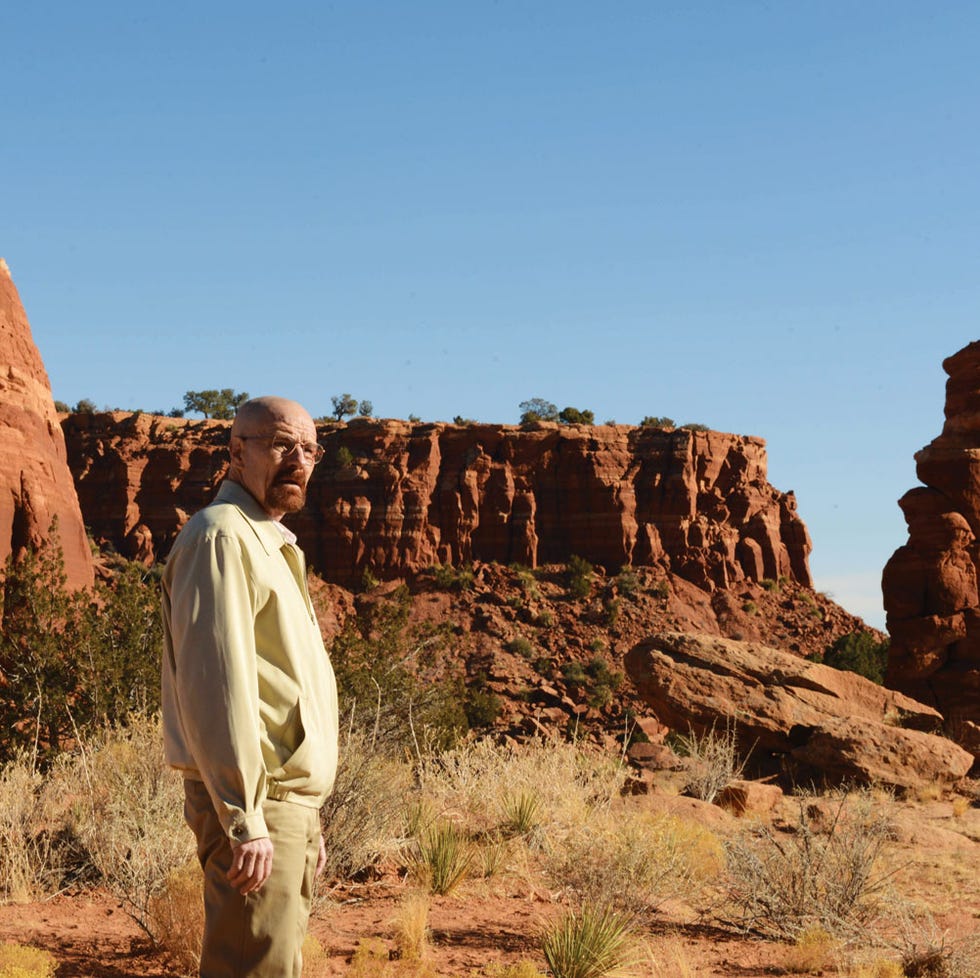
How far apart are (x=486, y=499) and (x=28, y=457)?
4294 centimetres

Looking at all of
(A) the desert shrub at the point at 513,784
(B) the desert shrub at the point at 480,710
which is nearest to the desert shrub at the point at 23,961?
(A) the desert shrub at the point at 513,784

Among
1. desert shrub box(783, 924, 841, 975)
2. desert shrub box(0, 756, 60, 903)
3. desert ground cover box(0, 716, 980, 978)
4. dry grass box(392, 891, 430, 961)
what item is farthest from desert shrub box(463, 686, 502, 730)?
dry grass box(392, 891, 430, 961)

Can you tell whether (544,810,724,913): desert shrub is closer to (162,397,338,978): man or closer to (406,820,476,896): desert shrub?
(406,820,476,896): desert shrub

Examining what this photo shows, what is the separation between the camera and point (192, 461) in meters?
64.8

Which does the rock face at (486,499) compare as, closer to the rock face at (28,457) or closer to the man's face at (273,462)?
the rock face at (28,457)

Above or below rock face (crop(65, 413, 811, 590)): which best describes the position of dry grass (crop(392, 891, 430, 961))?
below

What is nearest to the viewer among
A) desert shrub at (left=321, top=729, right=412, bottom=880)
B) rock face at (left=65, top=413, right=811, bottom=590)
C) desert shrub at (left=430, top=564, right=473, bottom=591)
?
desert shrub at (left=321, top=729, right=412, bottom=880)

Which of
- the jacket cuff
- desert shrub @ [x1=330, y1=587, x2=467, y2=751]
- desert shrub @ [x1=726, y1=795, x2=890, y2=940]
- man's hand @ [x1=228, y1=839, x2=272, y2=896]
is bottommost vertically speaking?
desert shrub @ [x1=726, y1=795, x2=890, y2=940]

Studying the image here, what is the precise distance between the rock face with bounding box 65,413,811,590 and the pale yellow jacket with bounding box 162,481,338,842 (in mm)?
57797

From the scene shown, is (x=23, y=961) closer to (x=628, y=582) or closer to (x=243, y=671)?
(x=243, y=671)

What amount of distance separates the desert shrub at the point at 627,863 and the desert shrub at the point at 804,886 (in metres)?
0.35

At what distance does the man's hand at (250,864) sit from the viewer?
292 cm

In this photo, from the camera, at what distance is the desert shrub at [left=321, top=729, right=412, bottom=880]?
6891 mm

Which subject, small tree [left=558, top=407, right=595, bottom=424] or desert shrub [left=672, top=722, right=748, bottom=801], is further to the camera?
small tree [left=558, top=407, right=595, bottom=424]
